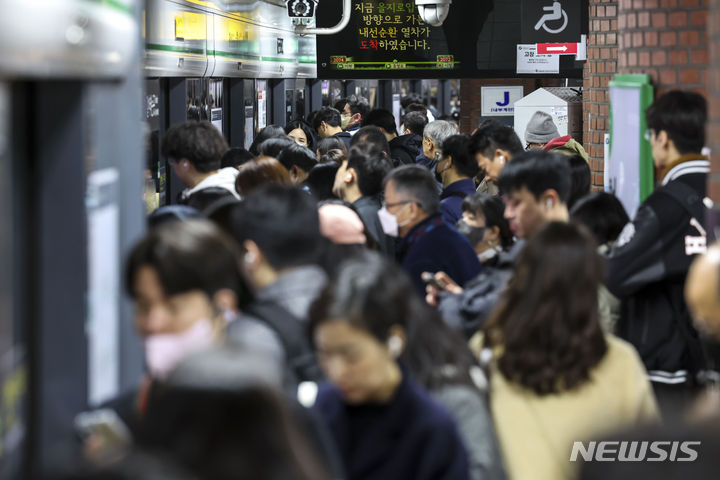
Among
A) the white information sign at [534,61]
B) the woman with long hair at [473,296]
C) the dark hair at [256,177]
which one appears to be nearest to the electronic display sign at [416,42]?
the white information sign at [534,61]

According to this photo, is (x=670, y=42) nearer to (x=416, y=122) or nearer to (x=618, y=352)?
(x=618, y=352)

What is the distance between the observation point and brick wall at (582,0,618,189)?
7609mm

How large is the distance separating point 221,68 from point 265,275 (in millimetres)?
7129

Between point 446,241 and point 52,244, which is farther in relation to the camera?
point 446,241

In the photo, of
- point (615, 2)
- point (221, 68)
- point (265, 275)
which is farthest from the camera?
point (221, 68)

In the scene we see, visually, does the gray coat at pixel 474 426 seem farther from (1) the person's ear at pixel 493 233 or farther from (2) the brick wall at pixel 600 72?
(2) the brick wall at pixel 600 72

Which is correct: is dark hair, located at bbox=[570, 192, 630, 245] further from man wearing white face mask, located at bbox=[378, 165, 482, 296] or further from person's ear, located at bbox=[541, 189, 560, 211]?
person's ear, located at bbox=[541, 189, 560, 211]

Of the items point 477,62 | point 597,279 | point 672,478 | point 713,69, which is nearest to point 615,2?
point 477,62

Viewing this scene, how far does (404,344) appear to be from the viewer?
101 inches

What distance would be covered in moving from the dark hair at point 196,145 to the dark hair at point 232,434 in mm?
3569

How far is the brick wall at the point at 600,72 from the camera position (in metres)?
7.61

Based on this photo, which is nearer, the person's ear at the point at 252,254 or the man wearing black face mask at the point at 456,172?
the person's ear at the point at 252,254

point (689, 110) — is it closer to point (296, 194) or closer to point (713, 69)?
point (713, 69)

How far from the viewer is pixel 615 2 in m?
7.84
